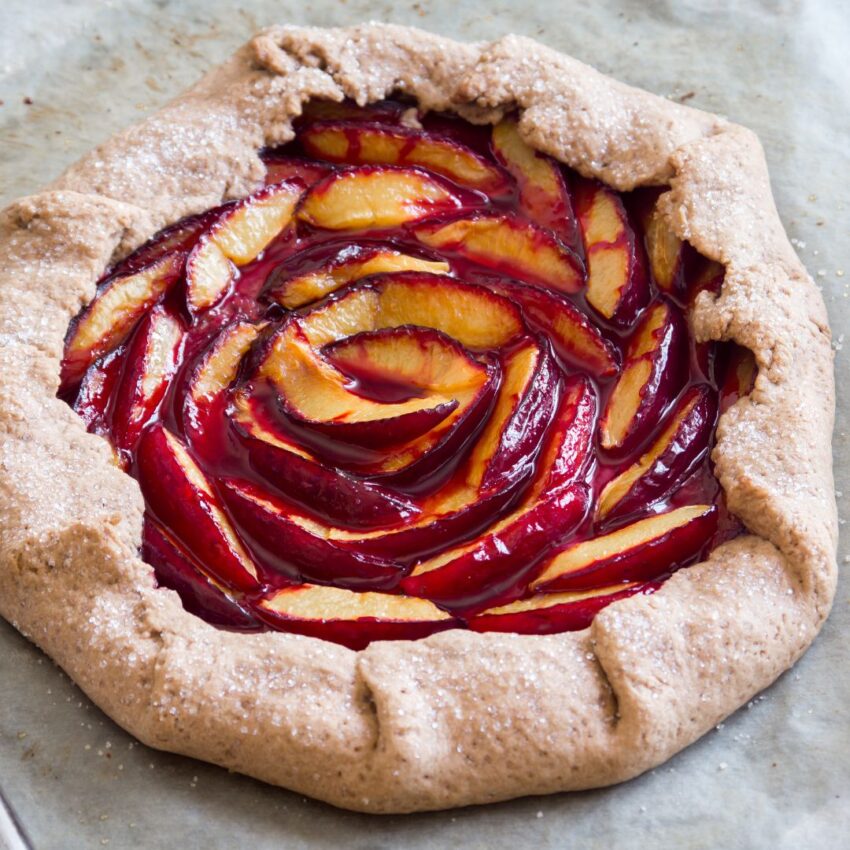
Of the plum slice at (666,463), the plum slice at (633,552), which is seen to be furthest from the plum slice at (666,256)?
the plum slice at (633,552)

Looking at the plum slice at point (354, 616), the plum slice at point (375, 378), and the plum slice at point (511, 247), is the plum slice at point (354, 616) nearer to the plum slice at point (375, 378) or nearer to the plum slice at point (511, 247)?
the plum slice at point (375, 378)

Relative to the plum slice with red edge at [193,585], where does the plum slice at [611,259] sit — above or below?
above

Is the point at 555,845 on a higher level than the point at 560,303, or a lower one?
lower

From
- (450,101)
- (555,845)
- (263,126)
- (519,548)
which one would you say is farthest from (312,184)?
(555,845)

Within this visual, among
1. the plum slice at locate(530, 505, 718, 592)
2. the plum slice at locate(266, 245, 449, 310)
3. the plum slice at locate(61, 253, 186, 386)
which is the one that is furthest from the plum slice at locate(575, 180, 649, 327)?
the plum slice at locate(61, 253, 186, 386)

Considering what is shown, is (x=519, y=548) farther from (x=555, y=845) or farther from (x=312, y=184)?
(x=312, y=184)

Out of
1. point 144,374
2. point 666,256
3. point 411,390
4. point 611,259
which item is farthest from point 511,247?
point 144,374

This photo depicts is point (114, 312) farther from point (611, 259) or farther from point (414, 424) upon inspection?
point (611, 259)
